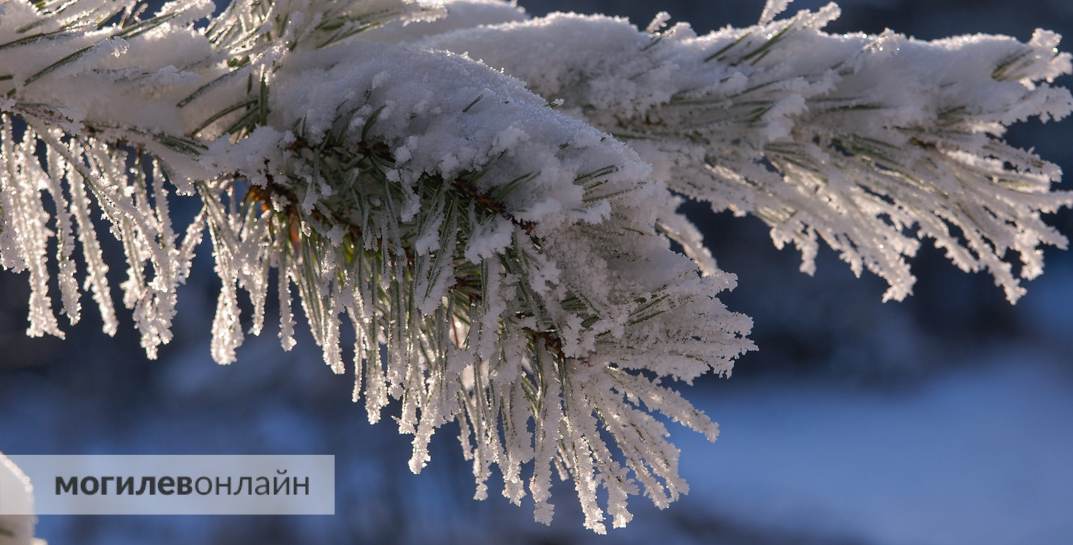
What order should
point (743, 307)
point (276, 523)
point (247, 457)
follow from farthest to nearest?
point (743, 307), point (276, 523), point (247, 457)

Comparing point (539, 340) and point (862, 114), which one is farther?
point (862, 114)

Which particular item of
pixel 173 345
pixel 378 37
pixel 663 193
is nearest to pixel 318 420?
pixel 173 345

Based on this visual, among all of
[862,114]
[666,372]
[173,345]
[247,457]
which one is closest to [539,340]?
[666,372]

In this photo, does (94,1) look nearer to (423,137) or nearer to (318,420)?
(423,137)

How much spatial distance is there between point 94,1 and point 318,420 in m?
1.95

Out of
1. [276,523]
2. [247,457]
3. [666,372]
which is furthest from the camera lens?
[276,523]

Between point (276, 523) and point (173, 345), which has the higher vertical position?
point (173, 345)

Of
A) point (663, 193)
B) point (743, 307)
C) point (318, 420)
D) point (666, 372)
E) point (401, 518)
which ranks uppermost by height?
point (743, 307)

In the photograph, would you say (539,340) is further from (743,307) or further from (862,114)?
(743,307)

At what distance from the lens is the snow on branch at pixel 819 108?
0.65m

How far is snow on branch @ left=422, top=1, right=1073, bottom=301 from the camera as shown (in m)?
0.65

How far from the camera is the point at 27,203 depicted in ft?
1.72

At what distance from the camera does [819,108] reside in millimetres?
674

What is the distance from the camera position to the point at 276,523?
2.21 m
